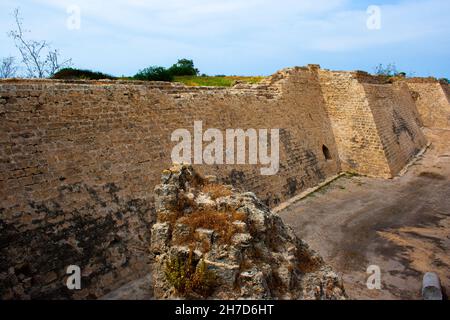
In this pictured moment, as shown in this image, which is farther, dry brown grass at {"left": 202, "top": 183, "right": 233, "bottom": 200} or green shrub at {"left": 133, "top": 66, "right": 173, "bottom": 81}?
green shrub at {"left": 133, "top": 66, "right": 173, "bottom": 81}

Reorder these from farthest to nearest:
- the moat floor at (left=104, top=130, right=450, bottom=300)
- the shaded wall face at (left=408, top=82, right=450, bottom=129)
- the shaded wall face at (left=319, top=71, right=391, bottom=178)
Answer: the shaded wall face at (left=408, top=82, right=450, bottom=129)
the shaded wall face at (left=319, top=71, right=391, bottom=178)
the moat floor at (left=104, top=130, right=450, bottom=300)

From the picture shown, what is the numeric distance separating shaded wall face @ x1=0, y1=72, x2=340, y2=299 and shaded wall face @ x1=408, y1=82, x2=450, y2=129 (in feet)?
78.0

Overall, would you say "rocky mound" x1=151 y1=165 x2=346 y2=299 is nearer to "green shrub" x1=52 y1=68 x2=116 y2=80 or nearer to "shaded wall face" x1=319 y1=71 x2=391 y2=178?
"shaded wall face" x1=319 y1=71 x2=391 y2=178

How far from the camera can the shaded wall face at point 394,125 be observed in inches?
742

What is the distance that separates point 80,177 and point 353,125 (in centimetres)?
1472

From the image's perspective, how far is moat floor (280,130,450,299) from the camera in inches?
354

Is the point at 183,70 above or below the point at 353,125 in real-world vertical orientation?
above

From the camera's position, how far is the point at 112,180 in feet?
30.0

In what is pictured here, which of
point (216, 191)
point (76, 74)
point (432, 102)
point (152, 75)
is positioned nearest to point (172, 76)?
point (152, 75)

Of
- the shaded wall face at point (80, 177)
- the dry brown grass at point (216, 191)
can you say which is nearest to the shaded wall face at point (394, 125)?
the shaded wall face at point (80, 177)

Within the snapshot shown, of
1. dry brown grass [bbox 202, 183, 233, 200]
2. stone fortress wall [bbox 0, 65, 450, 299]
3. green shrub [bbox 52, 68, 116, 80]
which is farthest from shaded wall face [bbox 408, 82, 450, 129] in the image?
dry brown grass [bbox 202, 183, 233, 200]

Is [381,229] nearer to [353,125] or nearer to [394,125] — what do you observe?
[353,125]

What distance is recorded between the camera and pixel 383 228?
11906 mm
